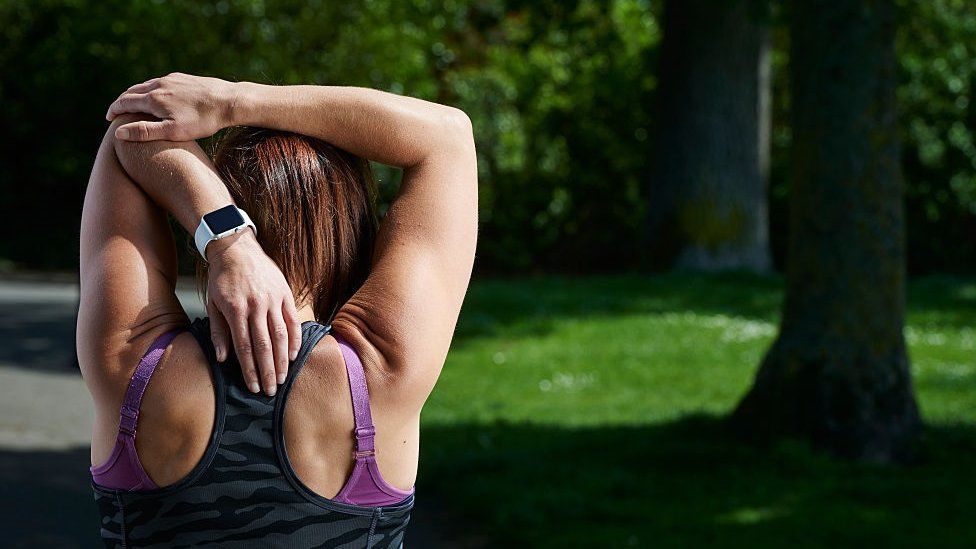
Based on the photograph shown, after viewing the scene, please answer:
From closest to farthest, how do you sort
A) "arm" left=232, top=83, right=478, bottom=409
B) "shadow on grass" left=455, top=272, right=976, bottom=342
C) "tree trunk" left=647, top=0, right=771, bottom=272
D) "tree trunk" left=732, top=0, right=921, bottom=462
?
"arm" left=232, top=83, right=478, bottom=409
"tree trunk" left=732, top=0, right=921, bottom=462
"shadow on grass" left=455, top=272, right=976, bottom=342
"tree trunk" left=647, top=0, right=771, bottom=272

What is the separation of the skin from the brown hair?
0.03m

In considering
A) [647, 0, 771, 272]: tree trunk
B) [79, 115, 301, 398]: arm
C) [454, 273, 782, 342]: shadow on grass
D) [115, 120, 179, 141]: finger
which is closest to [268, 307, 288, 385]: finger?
[79, 115, 301, 398]: arm

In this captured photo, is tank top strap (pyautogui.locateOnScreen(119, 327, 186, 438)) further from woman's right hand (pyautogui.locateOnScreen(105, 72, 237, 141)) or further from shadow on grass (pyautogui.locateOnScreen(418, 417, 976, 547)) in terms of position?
shadow on grass (pyautogui.locateOnScreen(418, 417, 976, 547))

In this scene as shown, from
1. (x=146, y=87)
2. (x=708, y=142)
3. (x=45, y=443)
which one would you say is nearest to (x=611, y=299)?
(x=708, y=142)

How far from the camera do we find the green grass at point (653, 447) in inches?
223

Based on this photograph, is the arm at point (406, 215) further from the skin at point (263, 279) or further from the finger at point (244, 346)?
the finger at point (244, 346)

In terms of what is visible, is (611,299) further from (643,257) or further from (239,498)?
(239,498)

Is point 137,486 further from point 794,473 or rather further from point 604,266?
point 604,266

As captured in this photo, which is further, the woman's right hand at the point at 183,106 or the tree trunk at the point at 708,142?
the tree trunk at the point at 708,142

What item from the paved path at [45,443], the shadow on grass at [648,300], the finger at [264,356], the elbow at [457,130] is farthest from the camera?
the shadow on grass at [648,300]

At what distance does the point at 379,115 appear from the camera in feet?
5.94

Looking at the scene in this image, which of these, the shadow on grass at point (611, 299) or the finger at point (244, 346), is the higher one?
the finger at point (244, 346)

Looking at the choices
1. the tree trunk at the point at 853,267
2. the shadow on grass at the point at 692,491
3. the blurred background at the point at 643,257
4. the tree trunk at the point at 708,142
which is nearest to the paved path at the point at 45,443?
the blurred background at the point at 643,257

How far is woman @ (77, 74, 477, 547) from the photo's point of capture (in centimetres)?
164
